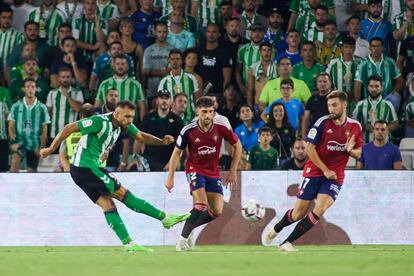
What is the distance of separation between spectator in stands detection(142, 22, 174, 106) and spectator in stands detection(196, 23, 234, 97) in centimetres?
66

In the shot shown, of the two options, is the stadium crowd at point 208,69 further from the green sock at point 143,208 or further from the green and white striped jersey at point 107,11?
the green sock at point 143,208

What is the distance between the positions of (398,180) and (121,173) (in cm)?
439

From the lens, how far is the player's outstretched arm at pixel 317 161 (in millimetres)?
15609

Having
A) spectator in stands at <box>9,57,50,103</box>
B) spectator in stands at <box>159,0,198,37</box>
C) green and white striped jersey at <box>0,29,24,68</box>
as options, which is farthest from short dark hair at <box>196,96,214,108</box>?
green and white striped jersey at <box>0,29,24,68</box>

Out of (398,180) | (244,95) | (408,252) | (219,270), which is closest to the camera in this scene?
(219,270)

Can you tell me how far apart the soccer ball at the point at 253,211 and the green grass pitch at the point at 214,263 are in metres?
1.62

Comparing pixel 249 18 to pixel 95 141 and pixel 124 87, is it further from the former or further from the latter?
pixel 95 141

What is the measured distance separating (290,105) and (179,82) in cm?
209

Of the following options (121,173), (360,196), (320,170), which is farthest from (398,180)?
(121,173)

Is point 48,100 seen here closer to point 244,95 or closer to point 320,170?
point 244,95

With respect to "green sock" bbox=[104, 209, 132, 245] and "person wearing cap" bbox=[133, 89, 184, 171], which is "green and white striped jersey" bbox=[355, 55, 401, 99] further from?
"green sock" bbox=[104, 209, 132, 245]

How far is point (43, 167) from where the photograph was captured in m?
21.7

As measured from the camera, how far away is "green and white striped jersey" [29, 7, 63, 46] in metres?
23.1


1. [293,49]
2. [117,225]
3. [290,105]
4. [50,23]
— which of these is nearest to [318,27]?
[293,49]
